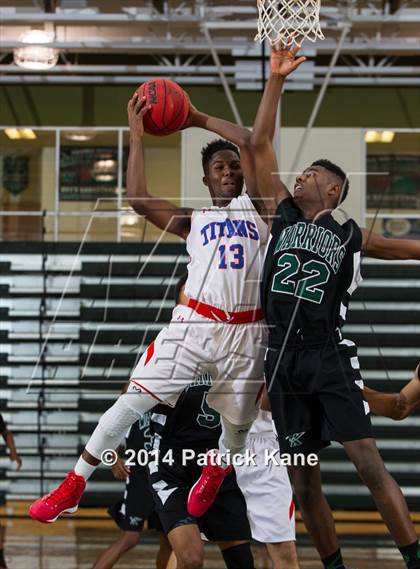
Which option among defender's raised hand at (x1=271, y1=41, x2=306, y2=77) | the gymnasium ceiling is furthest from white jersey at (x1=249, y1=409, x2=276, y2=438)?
the gymnasium ceiling

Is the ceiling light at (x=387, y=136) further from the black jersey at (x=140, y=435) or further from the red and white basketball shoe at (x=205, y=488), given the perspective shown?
the red and white basketball shoe at (x=205, y=488)

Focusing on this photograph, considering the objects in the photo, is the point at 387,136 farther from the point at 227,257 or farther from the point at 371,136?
the point at 227,257

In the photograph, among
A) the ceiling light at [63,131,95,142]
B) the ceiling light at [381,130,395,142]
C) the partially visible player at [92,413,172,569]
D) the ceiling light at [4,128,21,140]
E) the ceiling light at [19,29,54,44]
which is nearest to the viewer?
the partially visible player at [92,413,172,569]

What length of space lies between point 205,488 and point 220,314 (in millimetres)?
963

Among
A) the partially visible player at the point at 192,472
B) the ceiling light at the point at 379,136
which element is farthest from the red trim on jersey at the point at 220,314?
the ceiling light at the point at 379,136

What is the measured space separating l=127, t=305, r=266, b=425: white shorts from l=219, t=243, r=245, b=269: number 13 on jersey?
279 millimetres

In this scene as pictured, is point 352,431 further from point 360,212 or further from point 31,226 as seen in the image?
point 31,226

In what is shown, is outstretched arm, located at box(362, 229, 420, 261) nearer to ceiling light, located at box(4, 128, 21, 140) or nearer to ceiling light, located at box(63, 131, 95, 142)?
ceiling light, located at box(63, 131, 95, 142)

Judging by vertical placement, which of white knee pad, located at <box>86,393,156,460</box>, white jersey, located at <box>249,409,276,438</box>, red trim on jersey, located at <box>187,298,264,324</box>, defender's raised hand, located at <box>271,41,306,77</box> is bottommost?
white jersey, located at <box>249,409,276,438</box>

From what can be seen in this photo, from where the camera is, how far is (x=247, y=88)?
1504cm

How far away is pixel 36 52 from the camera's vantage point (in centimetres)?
1455

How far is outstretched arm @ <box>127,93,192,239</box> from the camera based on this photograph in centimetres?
508

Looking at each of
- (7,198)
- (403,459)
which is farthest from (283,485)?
(7,198)

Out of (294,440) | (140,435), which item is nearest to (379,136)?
(140,435)
